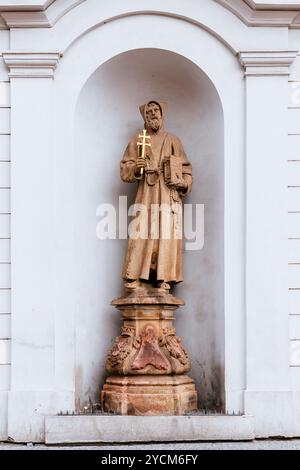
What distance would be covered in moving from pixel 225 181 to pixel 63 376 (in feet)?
7.99

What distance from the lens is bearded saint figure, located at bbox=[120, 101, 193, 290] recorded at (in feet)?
39.7

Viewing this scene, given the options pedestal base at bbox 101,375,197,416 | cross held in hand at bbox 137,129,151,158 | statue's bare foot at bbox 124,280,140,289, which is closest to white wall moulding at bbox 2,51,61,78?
cross held in hand at bbox 137,129,151,158

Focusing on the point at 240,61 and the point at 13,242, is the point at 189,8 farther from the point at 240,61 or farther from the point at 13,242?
the point at 13,242

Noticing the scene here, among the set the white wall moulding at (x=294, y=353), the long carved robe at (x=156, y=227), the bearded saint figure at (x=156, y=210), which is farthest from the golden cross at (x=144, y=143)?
the white wall moulding at (x=294, y=353)

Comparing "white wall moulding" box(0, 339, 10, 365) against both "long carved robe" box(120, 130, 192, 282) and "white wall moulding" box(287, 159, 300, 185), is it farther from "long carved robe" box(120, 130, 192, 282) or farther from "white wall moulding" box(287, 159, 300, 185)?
"white wall moulding" box(287, 159, 300, 185)

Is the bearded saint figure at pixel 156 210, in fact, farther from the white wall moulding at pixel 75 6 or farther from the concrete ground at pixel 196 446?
the concrete ground at pixel 196 446

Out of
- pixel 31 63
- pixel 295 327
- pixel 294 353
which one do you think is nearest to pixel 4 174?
pixel 31 63

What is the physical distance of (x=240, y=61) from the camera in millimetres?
11898

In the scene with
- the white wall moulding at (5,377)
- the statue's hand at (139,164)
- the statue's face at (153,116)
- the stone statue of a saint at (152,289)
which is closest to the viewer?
the white wall moulding at (5,377)

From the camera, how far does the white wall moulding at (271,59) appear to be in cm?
1182

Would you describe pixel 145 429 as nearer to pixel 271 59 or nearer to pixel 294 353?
pixel 294 353

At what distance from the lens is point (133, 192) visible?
1264 cm

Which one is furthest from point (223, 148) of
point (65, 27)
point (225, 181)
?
point (65, 27)

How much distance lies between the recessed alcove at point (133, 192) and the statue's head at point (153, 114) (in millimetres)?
439
